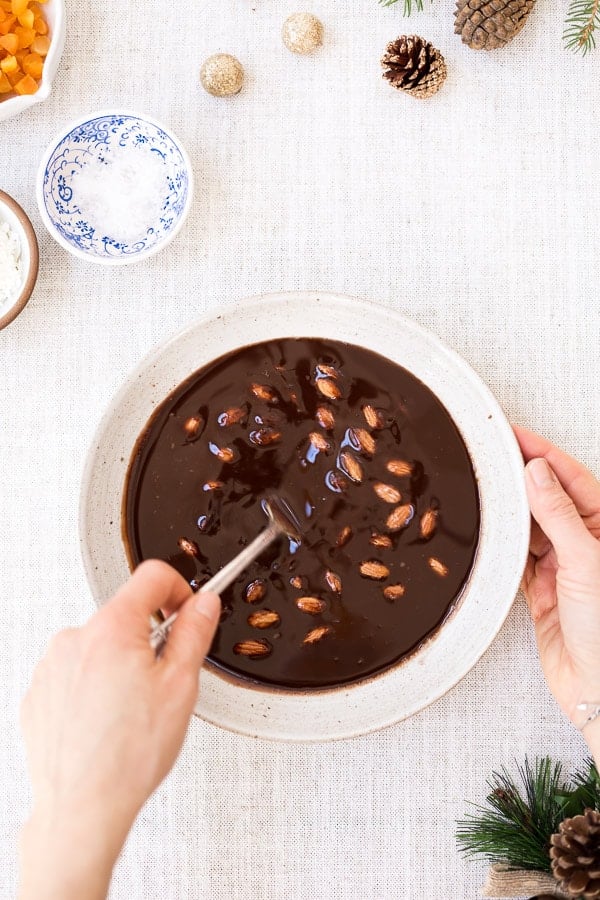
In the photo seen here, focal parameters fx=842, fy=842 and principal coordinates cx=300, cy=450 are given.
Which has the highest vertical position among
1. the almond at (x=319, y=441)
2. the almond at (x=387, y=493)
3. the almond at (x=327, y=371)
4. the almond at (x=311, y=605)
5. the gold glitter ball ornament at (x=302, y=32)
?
the gold glitter ball ornament at (x=302, y=32)

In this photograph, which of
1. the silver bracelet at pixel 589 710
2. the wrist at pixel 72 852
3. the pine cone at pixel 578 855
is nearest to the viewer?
the wrist at pixel 72 852

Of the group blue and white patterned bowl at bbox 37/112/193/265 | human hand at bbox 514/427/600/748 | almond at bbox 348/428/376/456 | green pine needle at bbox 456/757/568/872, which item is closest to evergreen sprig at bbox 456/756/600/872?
green pine needle at bbox 456/757/568/872

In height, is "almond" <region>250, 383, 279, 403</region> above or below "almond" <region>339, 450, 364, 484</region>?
above

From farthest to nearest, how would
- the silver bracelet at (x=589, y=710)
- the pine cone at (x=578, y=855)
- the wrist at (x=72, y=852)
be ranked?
the silver bracelet at (x=589, y=710)
the pine cone at (x=578, y=855)
the wrist at (x=72, y=852)

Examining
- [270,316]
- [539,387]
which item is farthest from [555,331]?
[270,316]

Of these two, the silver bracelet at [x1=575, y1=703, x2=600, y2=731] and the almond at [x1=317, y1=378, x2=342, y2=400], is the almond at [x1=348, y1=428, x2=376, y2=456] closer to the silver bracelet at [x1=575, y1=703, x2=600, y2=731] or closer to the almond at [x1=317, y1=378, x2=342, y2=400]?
the almond at [x1=317, y1=378, x2=342, y2=400]

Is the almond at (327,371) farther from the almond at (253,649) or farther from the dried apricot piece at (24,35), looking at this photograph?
the dried apricot piece at (24,35)

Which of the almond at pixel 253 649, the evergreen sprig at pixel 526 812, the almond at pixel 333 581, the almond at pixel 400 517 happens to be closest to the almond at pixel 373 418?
the almond at pixel 400 517

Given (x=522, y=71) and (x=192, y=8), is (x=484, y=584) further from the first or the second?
(x=192, y=8)
